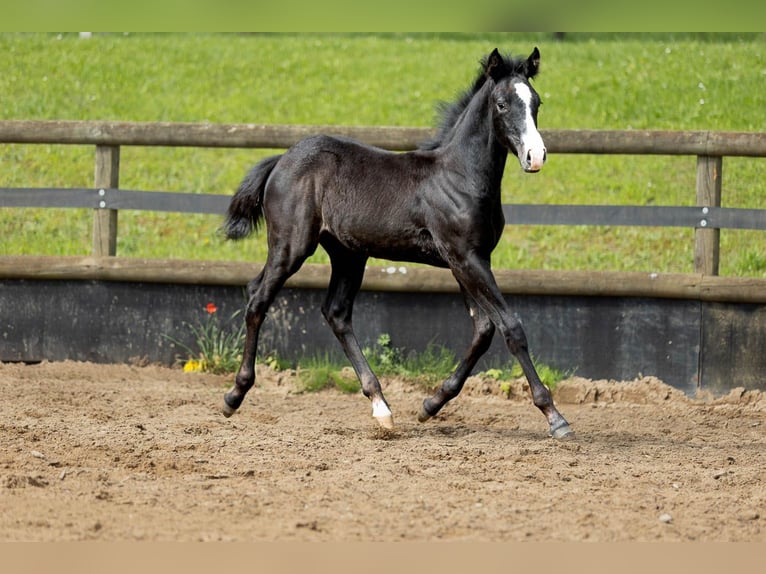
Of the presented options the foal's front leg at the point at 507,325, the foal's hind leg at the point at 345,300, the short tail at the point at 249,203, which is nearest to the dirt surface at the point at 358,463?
the foal's front leg at the point at 507,325

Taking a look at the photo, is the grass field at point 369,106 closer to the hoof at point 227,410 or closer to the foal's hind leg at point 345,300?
the foal's hind leg at point 345,300

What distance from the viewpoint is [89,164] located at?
10656mm

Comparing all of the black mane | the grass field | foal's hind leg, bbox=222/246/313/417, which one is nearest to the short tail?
foal's hind leg, bbox=222/246/313/417

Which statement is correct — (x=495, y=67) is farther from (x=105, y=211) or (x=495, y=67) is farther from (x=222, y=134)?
(x=105, y=211)

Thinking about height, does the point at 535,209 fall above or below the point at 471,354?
above

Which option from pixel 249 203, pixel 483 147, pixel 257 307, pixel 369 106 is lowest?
pixel 257 307

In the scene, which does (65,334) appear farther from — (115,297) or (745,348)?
(745,348)

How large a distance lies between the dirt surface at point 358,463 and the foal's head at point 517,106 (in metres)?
1.56

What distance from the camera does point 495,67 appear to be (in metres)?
5.15

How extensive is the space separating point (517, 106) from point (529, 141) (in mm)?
288

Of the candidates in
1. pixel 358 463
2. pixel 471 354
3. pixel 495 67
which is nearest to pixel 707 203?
pixel 471 354

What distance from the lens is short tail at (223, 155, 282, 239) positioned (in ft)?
19.7

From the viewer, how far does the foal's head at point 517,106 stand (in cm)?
474

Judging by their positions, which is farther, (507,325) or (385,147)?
(385,147)
